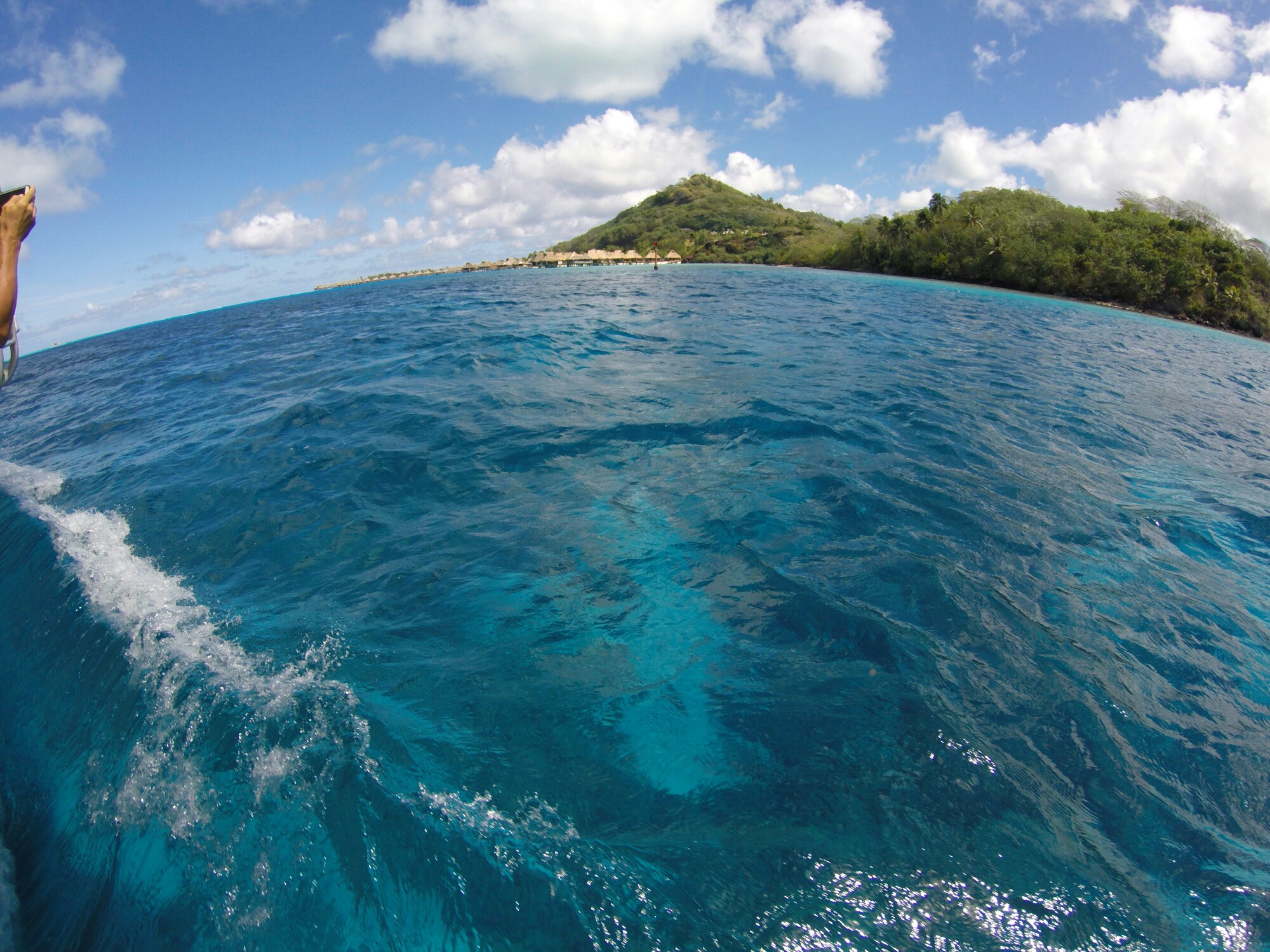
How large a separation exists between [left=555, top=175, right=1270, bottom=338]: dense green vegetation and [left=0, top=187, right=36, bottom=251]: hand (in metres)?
51.1

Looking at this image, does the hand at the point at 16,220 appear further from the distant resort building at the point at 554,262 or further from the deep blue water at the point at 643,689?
the distant resort building at the point at 554,262

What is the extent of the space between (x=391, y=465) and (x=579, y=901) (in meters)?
5.79

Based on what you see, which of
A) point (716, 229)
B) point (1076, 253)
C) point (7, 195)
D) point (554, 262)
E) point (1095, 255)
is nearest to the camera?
point (7, 195)

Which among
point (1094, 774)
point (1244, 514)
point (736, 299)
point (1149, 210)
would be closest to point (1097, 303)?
point (1149, 210)

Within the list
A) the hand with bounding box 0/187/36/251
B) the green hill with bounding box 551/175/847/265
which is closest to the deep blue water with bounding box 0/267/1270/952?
the hand with bounding box 0/187/36/251

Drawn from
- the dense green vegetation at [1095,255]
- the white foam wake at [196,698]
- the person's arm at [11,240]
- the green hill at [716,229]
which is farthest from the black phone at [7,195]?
the green hill at [716,229]

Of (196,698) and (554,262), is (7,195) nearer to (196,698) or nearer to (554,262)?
(196,698)

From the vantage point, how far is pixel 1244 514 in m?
6.34

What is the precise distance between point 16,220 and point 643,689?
455cm

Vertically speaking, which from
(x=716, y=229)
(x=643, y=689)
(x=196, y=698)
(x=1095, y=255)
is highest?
(x=716, y=229)

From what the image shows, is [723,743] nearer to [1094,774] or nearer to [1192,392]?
[1094,774]

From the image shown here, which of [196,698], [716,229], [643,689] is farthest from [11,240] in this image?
[716,229]

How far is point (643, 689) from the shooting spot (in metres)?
3.52

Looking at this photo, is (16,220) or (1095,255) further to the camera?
(1095,255)
